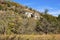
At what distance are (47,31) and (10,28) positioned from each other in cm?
799

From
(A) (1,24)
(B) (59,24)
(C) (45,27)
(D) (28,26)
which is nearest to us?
(A) (1,24)

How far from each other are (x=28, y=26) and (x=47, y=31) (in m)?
4.22

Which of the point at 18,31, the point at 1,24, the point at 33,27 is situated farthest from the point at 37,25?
the point at 1,24

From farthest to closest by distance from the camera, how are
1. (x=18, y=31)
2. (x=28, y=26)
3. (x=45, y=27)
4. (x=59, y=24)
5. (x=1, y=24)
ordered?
(x=59, y=24) → (x=45, y=27) → (x=28, y=26) → (x=18, y=31) → (x=1, y=24)

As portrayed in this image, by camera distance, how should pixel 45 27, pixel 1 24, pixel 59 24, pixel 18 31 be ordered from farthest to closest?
pixel 59 24
pixel 45 27
pixel 18 31
pixel 1 24

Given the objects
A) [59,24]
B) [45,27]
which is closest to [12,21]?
[45,27]

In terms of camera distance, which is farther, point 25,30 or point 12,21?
point 12,21

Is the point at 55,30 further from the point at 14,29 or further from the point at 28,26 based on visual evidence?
the point at 14,29

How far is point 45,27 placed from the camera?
147ft

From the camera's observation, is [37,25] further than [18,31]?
Yes

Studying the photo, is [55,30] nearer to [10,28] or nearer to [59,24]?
[59,24]

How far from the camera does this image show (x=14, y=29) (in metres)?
39.6

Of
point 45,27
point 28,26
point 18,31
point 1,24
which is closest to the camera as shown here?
point 1,24

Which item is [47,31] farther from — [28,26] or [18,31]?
[18,31]
